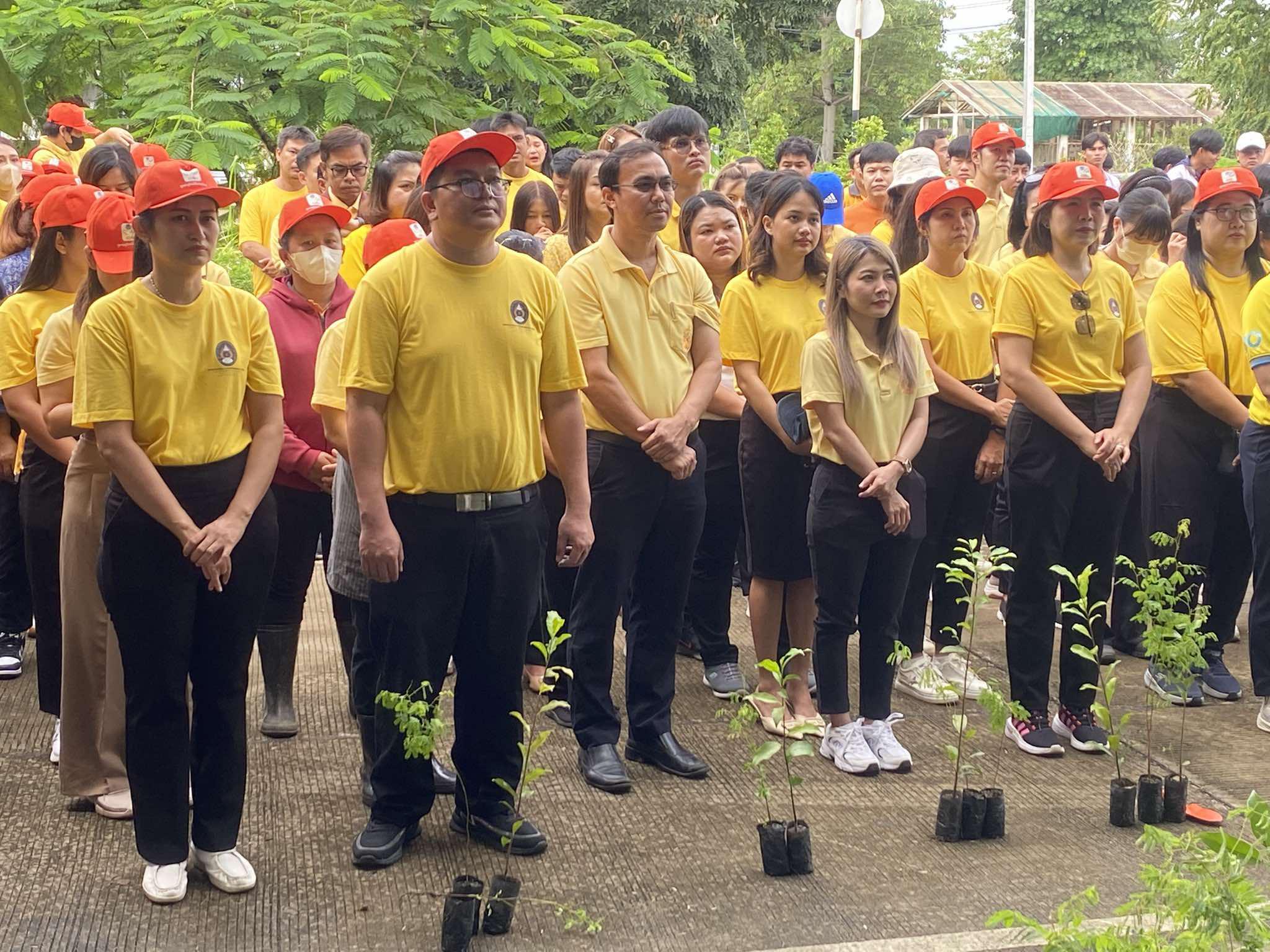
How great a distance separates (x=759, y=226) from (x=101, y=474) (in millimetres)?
2822

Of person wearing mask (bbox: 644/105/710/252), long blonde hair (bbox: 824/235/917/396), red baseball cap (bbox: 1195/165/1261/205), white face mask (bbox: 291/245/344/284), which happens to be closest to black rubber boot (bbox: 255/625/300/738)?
white face mask (bbox: 291/245/344/284)

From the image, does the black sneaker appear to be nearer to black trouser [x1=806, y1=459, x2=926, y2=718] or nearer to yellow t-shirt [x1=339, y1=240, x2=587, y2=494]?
black trouser [x1=806, y1=459, x2=926, y2=718]

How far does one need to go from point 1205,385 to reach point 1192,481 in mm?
461

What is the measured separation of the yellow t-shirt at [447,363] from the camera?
4.30 metres

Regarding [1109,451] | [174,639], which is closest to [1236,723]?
[1109,451]

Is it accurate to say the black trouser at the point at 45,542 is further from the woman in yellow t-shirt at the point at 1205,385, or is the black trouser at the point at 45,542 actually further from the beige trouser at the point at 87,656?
the woman in yellow t-shirt at the point at 1205,385

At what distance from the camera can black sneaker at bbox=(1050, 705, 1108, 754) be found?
5.98 m

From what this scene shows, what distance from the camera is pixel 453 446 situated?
436cm

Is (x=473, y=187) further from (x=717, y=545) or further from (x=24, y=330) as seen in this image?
(x=717, y=545)

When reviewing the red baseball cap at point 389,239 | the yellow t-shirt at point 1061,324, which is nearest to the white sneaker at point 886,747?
the yellow t-shirt at point 1061,324

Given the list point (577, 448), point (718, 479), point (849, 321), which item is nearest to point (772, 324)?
point (849, 321)

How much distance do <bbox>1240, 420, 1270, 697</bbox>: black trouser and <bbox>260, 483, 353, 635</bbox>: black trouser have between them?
3876 mm

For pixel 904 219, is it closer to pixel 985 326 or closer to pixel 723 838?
pixel 985 326

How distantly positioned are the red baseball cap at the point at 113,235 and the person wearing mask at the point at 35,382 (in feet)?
1.27
